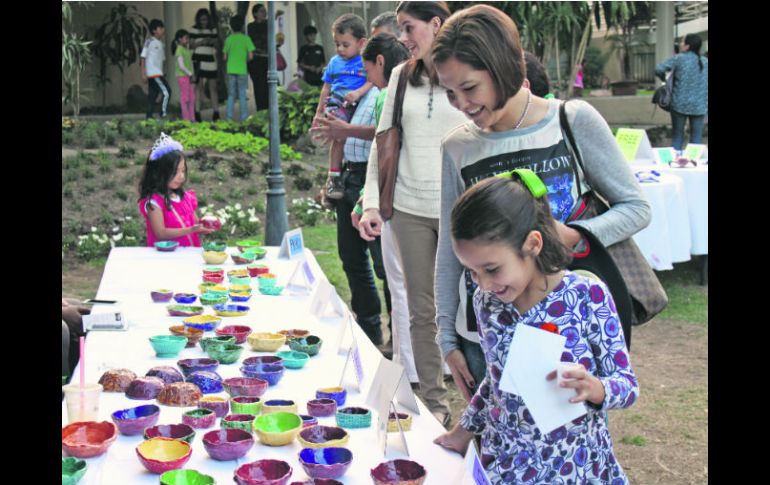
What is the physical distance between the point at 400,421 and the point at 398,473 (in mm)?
295

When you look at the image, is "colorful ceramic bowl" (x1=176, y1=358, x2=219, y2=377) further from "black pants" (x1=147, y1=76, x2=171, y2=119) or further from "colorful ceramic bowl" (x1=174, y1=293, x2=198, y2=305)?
"black pants" (x1=147, y1=76, x2=171, y2=119)

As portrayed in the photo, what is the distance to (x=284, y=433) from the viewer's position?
2.20m

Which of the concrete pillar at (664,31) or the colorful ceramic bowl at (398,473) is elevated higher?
the concrete pillar at (664,31)

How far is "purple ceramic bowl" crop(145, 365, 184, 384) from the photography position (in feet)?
8.71

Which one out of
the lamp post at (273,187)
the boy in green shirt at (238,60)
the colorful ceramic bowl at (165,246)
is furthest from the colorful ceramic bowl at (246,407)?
the boy in green shirt at (238,60)

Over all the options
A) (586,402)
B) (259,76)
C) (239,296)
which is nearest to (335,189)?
(239,296)

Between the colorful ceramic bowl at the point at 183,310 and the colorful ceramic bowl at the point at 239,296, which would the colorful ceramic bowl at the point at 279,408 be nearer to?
the colorful ceramic bowl at the point at 183,310

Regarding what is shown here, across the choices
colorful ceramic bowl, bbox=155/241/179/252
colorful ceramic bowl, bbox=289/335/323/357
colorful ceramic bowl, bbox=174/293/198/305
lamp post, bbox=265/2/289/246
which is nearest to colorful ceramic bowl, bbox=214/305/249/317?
colorful ceramic bowl, bbox=174/293/198/305

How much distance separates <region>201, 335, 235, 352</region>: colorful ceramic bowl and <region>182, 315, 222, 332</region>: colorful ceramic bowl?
0.69 feet

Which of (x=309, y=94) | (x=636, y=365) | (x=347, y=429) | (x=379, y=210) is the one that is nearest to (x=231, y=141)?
(x=309, y=94)

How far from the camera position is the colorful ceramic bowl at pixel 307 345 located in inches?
116

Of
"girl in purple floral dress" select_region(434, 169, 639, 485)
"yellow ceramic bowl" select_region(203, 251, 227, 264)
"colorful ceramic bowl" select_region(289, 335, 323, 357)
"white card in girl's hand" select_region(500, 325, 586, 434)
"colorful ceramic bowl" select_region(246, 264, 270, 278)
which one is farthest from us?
"yellow ceramic bowl" select_region(203, 251, 227, 264)

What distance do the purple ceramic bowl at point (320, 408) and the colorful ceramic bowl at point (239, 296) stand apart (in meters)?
1.34
